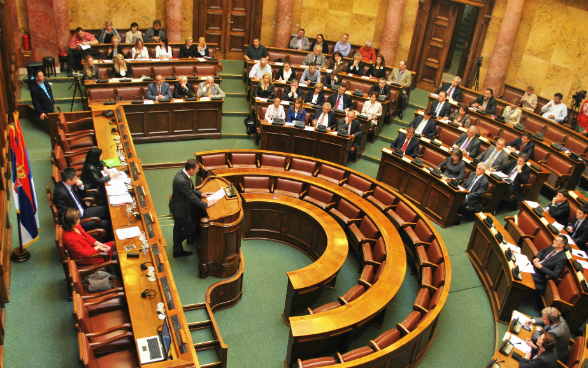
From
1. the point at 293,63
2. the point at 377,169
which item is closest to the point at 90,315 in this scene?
the point at 377,169

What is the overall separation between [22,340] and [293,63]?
10.1m

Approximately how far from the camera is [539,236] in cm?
727

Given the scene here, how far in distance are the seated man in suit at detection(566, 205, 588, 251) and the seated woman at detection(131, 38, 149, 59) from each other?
9.35 meters

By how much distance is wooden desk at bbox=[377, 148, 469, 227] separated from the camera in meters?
8.34

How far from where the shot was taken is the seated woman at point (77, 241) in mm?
5293

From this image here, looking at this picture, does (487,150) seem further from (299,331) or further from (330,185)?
(299,331)

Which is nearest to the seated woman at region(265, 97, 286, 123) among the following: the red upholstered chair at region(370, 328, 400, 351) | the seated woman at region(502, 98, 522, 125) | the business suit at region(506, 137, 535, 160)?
the business suit at region(506, 137, 535, 160)

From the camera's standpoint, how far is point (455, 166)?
28.8ft

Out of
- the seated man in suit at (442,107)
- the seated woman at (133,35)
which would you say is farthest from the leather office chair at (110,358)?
the seated woman at (133,35)

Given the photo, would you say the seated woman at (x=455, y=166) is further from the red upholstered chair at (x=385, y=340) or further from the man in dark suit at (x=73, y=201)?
the man in dark suit at (x=73, y=201)

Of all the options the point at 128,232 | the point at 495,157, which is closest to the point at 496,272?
the point at 495,157

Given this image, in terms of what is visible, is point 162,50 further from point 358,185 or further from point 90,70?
point 358,185

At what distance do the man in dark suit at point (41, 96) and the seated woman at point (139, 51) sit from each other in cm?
263

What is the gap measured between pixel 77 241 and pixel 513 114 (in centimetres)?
892
